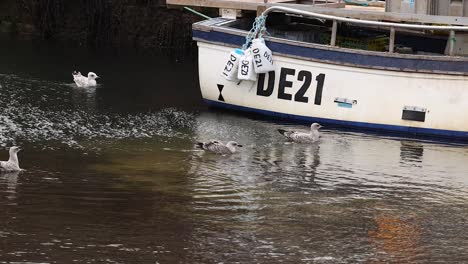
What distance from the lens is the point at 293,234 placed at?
1650cm

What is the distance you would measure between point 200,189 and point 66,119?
609 centimetres

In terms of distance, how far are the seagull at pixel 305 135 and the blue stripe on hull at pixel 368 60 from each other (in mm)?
1825

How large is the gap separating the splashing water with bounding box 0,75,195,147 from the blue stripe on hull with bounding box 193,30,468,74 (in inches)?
99.6

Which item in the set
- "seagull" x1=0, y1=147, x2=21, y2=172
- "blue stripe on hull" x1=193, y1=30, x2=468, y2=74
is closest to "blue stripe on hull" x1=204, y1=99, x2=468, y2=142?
"blue stripe on hull" x1=193, y1=30, x2=468, y2=74

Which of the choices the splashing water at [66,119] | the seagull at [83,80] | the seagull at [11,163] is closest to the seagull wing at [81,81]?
the seagull at [83,80]

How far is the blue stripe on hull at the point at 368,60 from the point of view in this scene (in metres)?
23.6

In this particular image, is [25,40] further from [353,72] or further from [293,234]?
[293,234]

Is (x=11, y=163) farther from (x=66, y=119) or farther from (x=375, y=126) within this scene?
(x=375, y=126)

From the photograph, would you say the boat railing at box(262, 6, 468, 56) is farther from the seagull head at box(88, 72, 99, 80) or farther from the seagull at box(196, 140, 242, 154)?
the seagull head at box(88, 72, 99, 80)

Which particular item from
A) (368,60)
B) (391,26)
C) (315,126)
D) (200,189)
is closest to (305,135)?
(315,126)

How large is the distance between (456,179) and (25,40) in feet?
62.0

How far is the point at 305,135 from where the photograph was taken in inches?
904

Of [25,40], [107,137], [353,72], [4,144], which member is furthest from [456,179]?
[25,40]

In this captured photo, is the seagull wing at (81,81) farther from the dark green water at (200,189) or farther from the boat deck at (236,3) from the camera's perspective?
the boat deck at (236,3)
